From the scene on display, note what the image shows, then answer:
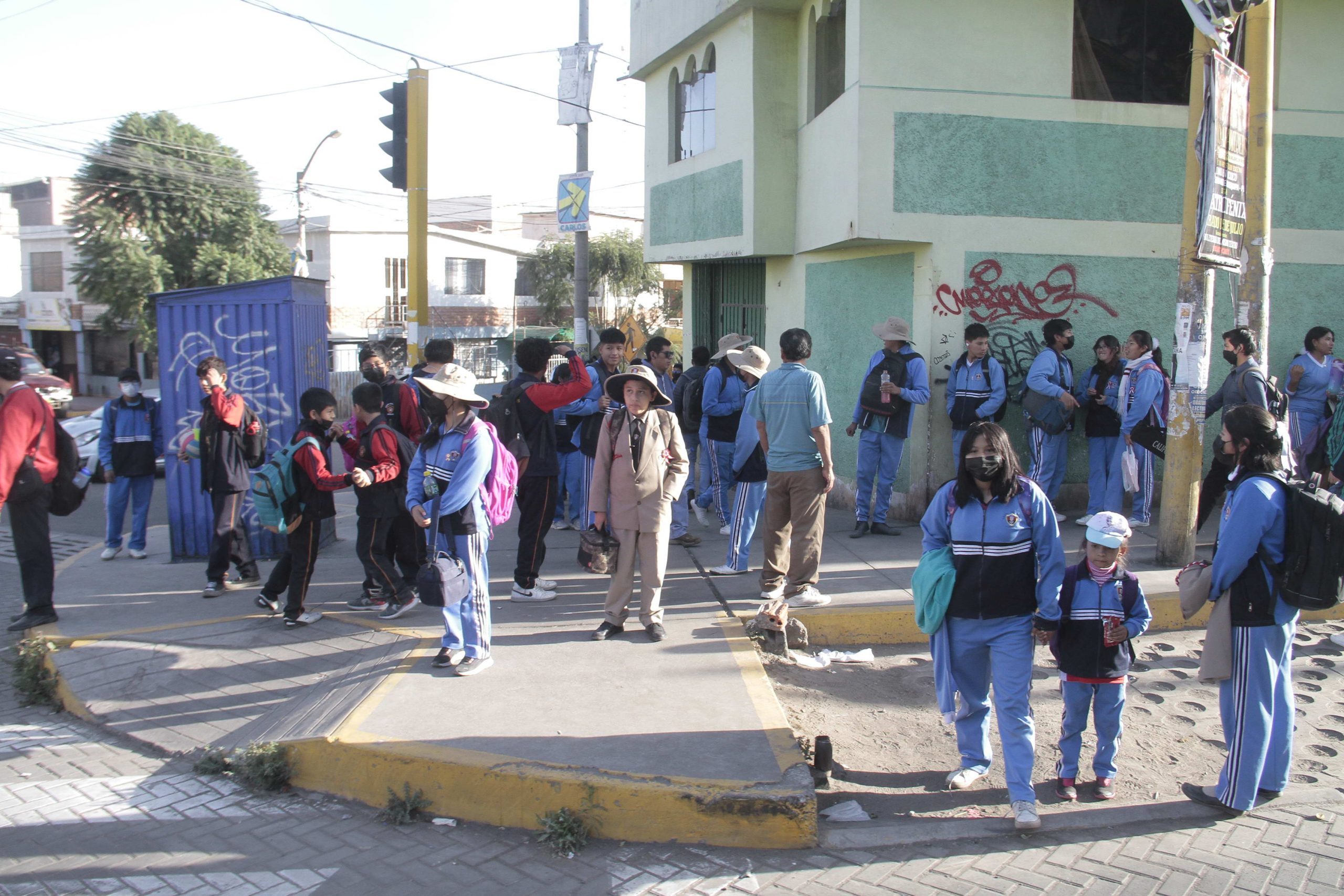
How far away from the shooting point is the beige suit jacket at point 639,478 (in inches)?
222

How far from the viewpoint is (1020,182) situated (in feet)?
29.0

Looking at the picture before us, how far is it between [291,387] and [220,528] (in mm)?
1535

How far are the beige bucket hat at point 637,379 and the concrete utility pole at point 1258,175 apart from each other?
176 inches

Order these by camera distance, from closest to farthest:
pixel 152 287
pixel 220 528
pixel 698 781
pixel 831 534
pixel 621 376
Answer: pixel 698 781
pixel 621 376
pixel 220 528
pixel 831 534
pixel 152 287

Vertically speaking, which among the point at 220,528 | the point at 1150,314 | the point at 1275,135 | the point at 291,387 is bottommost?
the point at 220,528

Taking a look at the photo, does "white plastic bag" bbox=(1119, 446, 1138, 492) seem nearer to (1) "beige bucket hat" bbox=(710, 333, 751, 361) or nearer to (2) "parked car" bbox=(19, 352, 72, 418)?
(1) "beige bucket hat" bbox=(710, 333, 751, 361)

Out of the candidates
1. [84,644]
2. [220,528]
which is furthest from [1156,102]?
[84,644]

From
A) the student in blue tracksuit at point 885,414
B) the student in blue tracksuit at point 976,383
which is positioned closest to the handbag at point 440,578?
the student in blue tracksuit at point 885,414

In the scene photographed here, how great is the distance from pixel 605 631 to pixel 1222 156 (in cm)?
530

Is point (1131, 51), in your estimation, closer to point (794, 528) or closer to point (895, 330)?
point (895, 330)

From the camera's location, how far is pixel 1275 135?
9180 mm

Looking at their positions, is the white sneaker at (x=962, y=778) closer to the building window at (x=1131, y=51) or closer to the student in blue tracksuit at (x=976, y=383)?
the student in blue tracksuit at (x=976, y=383)

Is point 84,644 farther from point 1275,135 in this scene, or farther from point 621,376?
point 1275,135

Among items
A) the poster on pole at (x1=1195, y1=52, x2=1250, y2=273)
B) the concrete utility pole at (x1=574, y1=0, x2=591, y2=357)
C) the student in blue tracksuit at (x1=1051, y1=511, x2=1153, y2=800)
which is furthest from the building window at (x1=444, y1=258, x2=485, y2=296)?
the student in blue tracksuit at (x1=1051, y1=511, x2=1153, y2=800)
